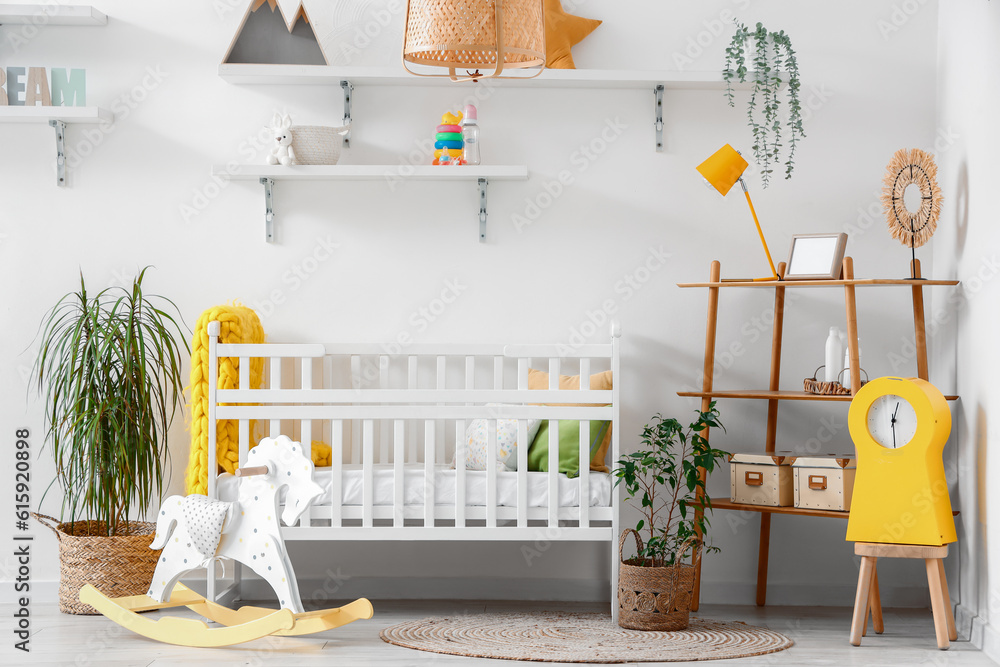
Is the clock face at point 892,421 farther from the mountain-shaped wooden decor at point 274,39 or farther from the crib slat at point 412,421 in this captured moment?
the mountain-shaped wooden decor at point 274,39

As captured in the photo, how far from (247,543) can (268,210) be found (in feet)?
4.04

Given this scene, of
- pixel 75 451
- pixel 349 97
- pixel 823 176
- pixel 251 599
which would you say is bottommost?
pixel 251 599

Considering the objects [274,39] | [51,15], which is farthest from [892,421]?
[51,15]

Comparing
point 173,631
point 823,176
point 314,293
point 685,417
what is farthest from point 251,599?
point 823,176

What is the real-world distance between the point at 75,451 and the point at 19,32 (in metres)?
1.50

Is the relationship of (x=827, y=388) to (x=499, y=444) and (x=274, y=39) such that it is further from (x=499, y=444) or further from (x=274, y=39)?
(x=274, y=39)

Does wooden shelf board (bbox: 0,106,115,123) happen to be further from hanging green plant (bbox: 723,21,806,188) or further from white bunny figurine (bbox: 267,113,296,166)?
hanging green plant (bbox: 723,21,806,188)

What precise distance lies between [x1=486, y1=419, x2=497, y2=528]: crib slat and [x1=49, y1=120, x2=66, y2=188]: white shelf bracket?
1746 mm

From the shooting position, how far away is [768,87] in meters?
2.97

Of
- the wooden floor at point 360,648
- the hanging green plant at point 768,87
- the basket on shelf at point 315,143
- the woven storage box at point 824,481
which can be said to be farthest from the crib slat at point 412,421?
the hanging green plant at point 768,87

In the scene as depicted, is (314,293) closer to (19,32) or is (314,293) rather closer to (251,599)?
(251,599)

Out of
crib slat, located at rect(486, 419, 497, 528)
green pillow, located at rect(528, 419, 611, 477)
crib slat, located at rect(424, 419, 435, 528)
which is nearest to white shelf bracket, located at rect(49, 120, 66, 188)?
crib slat, located at rect(424, 419, 435, 528)

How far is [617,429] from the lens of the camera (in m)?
2.61

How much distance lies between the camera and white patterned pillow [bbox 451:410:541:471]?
2736 mm
